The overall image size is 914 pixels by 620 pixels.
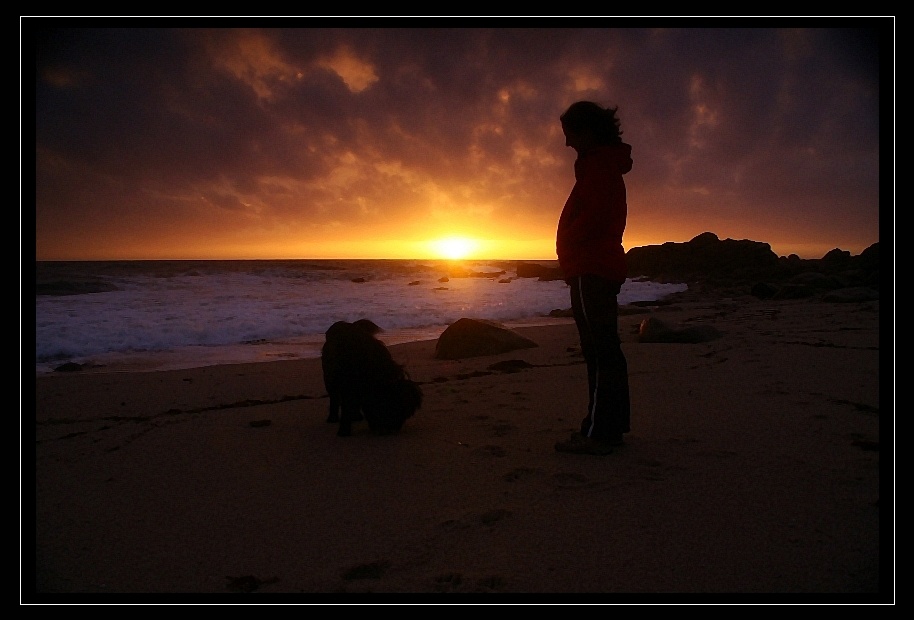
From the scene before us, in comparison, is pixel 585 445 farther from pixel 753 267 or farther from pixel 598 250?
pixel 753 267

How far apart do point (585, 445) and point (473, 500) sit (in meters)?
0.88

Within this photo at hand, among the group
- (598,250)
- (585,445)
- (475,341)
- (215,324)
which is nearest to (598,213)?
(598,250)

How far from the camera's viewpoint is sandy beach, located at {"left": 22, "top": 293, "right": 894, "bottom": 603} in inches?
68.7

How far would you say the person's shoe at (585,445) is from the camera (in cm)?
291

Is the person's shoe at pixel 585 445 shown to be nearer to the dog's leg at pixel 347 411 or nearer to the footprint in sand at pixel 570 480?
the footprint in sand at pixel 570 480

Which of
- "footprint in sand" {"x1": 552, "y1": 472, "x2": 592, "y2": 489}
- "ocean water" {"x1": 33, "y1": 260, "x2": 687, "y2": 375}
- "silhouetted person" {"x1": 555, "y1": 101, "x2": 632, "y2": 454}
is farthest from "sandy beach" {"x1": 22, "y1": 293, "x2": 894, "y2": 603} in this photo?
"ocean water" {"x1": 33, "y1": 260, "x2": 687, "y2": 375}

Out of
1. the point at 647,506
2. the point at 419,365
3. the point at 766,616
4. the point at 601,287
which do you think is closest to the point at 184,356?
the point at 419,365

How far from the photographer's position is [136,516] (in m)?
2.29

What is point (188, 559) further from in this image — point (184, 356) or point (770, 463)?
point (184, 356)

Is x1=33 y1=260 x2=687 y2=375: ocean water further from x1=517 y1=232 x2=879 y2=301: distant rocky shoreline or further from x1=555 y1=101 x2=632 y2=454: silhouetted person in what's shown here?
x1=517 y1=232 x2=879 y2=301: distant rocky shoreline

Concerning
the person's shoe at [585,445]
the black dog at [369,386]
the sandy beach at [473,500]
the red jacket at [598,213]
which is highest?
the red jacket at [598,213]

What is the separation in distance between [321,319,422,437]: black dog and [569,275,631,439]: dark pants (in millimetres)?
1226

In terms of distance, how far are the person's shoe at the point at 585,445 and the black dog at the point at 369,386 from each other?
1073 millimetres

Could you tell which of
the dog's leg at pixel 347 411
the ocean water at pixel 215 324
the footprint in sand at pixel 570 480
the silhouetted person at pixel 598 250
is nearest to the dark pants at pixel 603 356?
the silhouetted person at pixel 598 250
